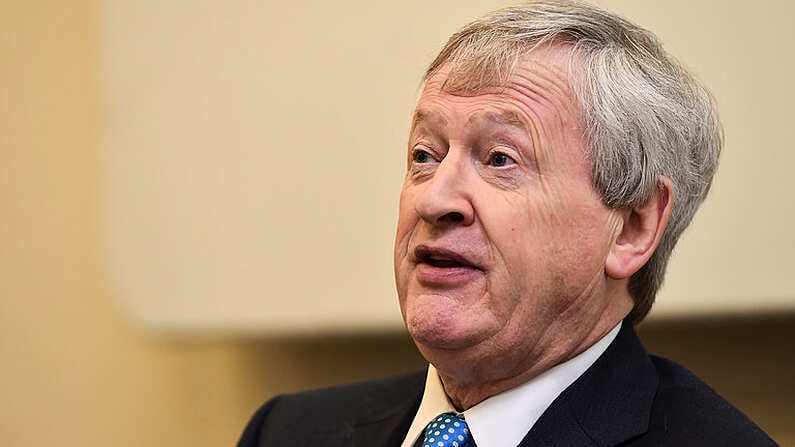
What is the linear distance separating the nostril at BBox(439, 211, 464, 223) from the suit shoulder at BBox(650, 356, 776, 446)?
0.40 metres

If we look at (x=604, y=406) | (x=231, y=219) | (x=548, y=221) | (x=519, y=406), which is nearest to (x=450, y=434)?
(x=519, y=406)

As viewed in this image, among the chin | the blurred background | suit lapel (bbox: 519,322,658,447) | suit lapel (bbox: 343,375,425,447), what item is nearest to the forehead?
the chin

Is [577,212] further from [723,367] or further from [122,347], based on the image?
[122,347]

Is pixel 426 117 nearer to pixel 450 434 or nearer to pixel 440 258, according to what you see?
pixel 440 258

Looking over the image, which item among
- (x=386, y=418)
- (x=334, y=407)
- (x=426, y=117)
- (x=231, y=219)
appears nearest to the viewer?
(x=426, y=117)

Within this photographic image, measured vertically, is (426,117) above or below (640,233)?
above

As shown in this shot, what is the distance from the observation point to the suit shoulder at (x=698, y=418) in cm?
142

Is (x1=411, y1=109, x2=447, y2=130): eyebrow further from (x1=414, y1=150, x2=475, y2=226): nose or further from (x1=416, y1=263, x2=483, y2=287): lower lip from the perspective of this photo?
(x1=416, y1=263, x2=483, y2=287): lower lip

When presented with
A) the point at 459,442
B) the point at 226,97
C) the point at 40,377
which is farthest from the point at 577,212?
the point at 40,377

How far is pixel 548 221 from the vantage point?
137 cm

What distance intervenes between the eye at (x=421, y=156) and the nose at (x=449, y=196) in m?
0.06

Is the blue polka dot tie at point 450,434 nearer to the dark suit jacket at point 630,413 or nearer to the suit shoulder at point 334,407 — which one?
the dark suit jacket at point 630,413

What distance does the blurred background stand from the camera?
1995mm

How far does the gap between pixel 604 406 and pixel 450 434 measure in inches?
8.6
